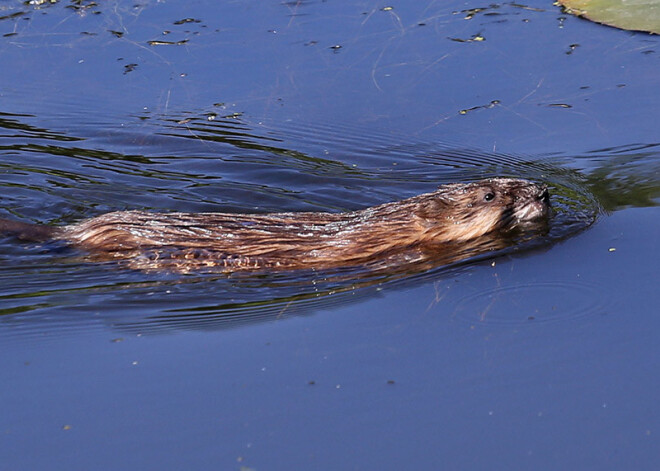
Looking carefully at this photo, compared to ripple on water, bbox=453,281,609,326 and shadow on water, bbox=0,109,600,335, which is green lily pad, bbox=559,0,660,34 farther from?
ripple on water, bbox=453,281,609,326

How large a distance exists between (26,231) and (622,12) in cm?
500

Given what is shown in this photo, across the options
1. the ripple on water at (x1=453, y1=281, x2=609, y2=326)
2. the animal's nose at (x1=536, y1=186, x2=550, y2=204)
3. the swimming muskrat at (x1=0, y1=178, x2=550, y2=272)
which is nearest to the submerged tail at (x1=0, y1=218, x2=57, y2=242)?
the swimming muskrat at (x1=0, y1=178, x2=550, y2=272)

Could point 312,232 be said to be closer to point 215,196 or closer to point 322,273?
point 322,273

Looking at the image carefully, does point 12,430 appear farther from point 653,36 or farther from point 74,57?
point 653,36

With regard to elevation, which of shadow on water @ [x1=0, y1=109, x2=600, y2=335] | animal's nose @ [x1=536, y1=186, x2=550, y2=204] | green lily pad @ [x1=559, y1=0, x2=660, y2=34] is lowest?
shadow on water @ [x1=0, y1=109, x2=600, y2=335]

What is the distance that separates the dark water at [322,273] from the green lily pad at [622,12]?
0.10m

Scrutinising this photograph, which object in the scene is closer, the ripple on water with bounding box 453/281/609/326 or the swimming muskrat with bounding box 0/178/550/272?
the ripple on water with bounding box 453/281/609/326

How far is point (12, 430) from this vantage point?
12.6 ft

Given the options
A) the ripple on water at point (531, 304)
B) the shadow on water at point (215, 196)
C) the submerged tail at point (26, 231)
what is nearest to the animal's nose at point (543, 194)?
the shadow on water at point (215, 196)

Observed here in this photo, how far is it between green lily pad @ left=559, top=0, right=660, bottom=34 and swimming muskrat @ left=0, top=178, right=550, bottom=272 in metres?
2.75

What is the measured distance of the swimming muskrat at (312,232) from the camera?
18.2 feet

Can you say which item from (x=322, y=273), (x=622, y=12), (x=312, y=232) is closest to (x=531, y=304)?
(x=322, y=273)

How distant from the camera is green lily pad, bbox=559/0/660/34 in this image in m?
7.95

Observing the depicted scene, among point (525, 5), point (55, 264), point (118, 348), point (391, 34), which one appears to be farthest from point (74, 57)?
point (118, 348)
